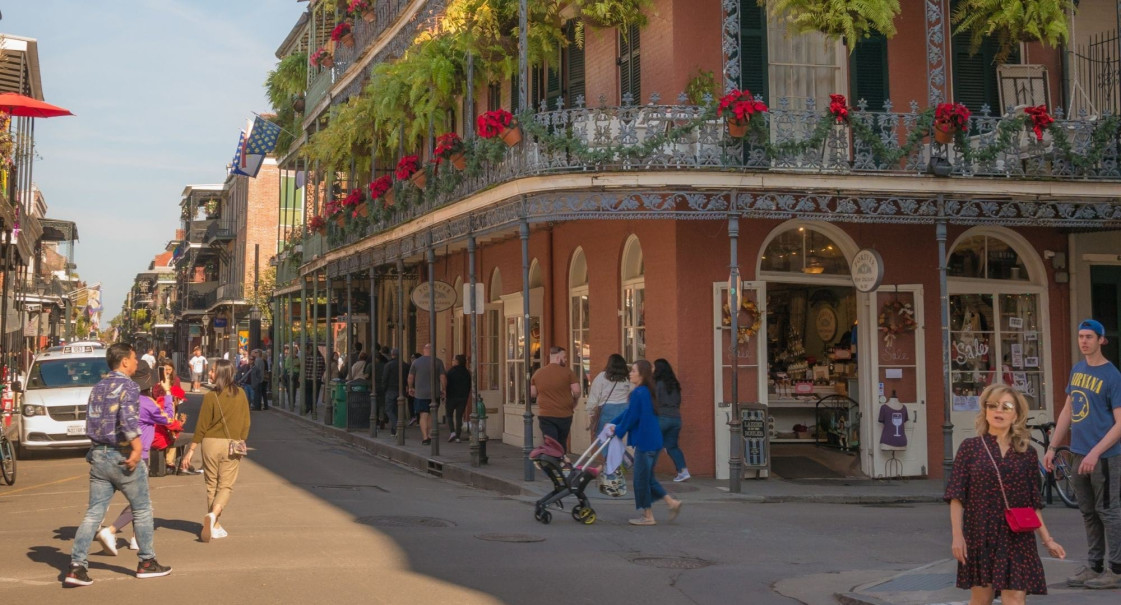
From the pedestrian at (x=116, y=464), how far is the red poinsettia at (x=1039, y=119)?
11637mm

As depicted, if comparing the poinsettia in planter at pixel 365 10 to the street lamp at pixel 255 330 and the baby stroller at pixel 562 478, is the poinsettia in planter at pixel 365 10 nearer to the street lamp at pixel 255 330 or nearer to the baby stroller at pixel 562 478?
the baby stroller at pixel 562 478

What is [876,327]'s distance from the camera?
16.2m

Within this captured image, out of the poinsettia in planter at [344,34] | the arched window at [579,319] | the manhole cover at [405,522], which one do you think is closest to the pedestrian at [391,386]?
the arched window at [579,319]

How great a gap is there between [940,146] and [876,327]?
2.71 m

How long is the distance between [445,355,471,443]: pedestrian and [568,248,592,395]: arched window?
2841 millimetres

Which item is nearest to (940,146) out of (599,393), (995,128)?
(995,128)

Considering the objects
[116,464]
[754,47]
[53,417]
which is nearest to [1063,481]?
[754,47]

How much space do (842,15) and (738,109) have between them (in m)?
1.78

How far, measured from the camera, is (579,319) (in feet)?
62.2

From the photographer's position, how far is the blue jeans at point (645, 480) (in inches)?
454

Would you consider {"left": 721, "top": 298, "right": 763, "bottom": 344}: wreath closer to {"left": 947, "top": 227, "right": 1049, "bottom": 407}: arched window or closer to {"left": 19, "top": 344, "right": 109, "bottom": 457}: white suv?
{"left": 947, "top": 227, "right": 1049, "bottom": 407}: arched window

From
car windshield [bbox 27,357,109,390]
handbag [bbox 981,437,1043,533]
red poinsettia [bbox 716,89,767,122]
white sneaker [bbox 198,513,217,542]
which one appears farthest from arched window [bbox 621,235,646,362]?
handbag [bbox 981,437,1043,533]

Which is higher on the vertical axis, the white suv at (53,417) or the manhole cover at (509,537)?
the white suv at (53,417)

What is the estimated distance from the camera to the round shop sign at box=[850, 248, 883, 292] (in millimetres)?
15078
